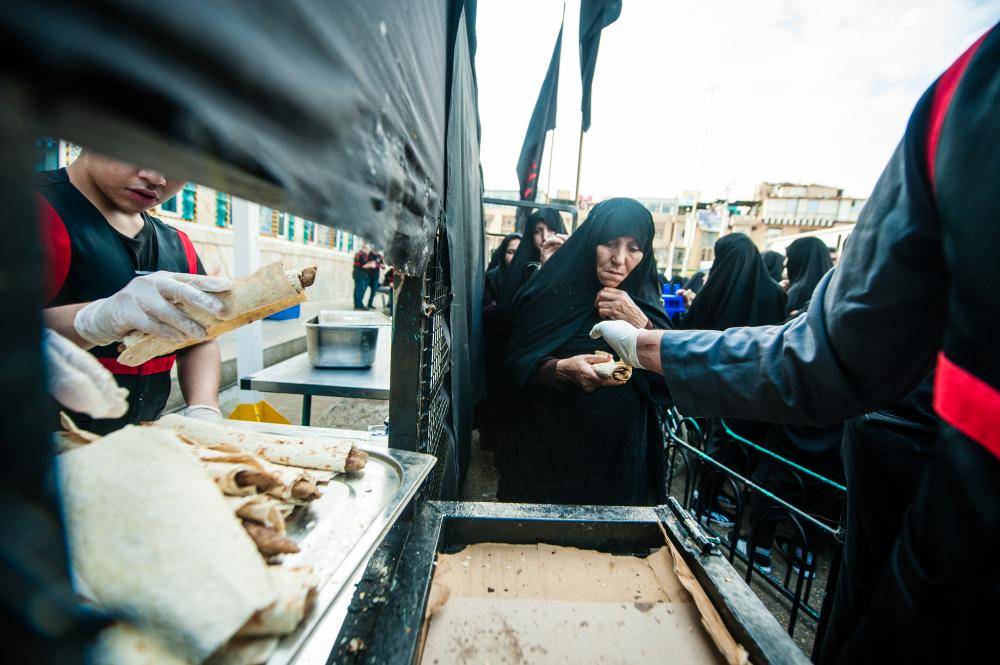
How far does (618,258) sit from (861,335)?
139 cm

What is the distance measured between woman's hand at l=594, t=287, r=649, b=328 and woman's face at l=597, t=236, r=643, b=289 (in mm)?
122

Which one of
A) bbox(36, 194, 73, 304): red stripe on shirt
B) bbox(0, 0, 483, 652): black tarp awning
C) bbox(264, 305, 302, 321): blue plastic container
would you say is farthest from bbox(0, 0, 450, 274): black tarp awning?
bbox(264, 305, 302, 321): blue plastic container

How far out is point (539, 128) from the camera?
4.82m

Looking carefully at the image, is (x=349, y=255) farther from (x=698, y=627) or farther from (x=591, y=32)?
(x=698, y=627)

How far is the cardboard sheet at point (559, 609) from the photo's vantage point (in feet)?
2.81

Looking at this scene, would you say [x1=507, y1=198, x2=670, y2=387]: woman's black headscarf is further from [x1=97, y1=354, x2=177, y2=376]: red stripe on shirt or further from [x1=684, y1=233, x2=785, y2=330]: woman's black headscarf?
[x1=97, y1=354, x2=177, y2=376]: red stripe on shirt

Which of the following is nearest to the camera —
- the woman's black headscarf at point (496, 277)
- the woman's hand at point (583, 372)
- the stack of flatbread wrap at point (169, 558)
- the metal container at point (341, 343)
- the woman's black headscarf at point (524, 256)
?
the stack of flatbread wrap at point (169, 558)

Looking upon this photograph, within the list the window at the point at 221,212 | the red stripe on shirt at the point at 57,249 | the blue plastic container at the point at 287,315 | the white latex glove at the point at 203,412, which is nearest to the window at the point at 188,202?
the window at the point at 221,212

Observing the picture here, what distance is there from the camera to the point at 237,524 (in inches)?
23.8

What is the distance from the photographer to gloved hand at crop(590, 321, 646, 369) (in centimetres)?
149

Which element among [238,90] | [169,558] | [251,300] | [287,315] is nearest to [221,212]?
[287,315]

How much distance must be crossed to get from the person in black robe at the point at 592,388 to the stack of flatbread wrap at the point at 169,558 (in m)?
1.62

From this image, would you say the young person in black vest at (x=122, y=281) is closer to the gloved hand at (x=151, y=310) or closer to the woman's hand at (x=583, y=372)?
the gloved hand at (x=151, y=310)

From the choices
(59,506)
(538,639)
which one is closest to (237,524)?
(59,506)
